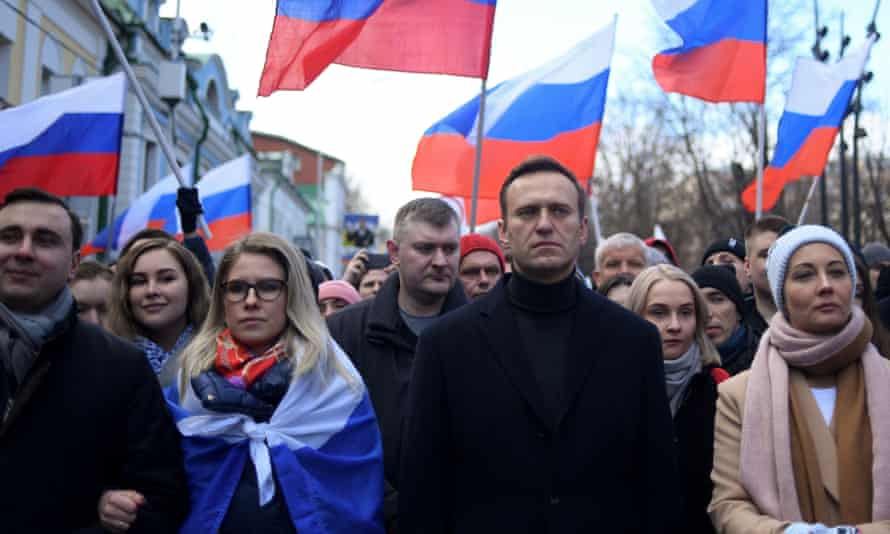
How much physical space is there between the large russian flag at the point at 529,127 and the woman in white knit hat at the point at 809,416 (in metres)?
4.34

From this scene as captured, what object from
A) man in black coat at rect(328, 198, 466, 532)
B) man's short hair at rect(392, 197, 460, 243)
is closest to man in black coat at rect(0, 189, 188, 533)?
man in black coat at rect(328, 198, 466, 532)

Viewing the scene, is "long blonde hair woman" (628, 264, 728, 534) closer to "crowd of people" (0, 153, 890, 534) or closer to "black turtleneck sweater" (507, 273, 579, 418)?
"crowd of people" (0, 153, 890, 534)

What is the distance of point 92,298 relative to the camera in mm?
4898

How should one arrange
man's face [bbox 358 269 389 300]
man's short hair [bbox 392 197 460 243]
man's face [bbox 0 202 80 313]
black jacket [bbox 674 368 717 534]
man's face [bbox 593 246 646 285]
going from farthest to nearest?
man's face [bbox 358 269 389 300] → man's face [bbox 593 246 646 285] → man's short hair [bbox 392 197 460 243] → black jacket [bbox 674 368 717 534] → man's face [bbox 0 202 80 313]

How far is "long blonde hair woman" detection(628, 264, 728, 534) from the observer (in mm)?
3500

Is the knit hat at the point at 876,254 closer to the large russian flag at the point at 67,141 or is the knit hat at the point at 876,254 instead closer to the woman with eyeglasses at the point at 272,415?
the woman with eyeglasses at the point at 272,415

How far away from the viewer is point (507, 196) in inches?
127

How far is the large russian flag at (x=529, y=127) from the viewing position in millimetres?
7762

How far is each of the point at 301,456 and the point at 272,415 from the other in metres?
0.19

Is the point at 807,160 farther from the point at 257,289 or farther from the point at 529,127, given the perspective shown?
the point at 257,289

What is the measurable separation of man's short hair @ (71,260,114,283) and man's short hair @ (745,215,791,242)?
3.53 m

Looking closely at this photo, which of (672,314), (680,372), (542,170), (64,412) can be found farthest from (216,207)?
(542,170)

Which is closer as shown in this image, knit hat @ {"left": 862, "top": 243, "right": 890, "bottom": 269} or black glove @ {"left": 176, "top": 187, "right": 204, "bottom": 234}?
black glove @ {"left": 176, "top": 187, "right": 204, "bottom": 234}

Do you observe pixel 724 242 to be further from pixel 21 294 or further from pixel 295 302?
pixel 21 294
